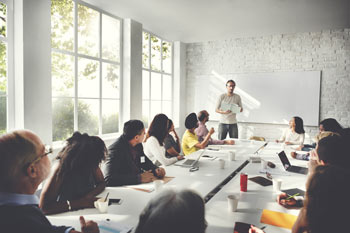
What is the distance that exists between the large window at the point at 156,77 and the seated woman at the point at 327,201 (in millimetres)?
5183

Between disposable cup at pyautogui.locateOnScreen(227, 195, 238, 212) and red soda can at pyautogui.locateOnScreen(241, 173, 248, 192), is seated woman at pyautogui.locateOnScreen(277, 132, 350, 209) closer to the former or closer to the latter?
red soda can at pyautogui.locateOnScreen(241, 173, 248, 192)

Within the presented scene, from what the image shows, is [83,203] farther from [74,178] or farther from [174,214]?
[174,214]

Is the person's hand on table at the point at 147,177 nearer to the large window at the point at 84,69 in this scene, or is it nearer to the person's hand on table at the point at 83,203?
the person's hand on table at the point at 83,203

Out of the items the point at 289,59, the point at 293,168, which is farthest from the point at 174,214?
the point at 289,59

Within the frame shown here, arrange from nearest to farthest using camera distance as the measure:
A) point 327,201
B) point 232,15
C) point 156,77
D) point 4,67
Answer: point 327,201 → point 4,67 → point 232,15 → point 156,77

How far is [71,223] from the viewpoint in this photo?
4.57ft

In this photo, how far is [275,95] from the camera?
605cm

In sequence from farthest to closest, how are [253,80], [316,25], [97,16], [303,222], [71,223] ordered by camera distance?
1. [253,80]
2. [316,25]
3. [97,16]
4. [71,223]
5. [303,222]

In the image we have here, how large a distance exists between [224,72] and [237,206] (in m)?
5.45

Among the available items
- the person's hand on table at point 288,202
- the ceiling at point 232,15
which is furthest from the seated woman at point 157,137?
the ceiling at point 232,15

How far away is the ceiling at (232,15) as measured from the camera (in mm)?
4156

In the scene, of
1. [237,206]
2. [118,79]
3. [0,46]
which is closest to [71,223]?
[237,206]

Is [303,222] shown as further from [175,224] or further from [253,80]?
[253,80]

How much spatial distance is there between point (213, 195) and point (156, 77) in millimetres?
4927
